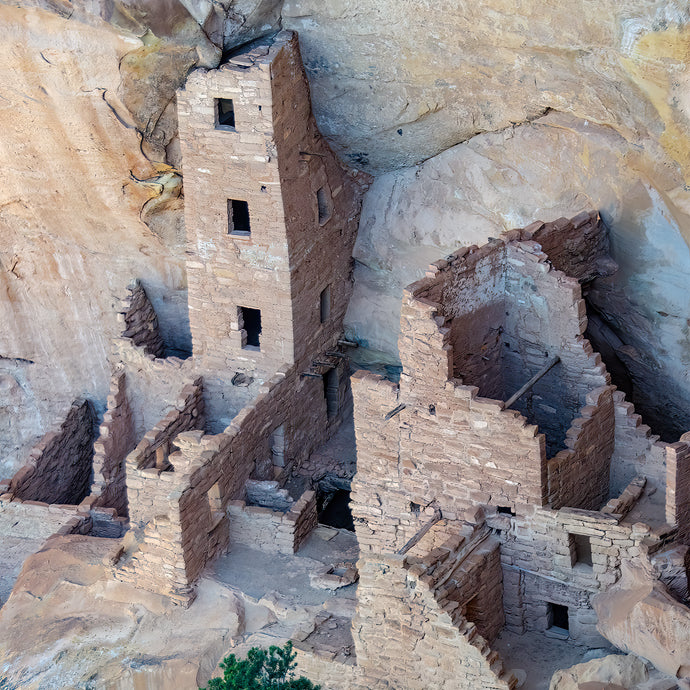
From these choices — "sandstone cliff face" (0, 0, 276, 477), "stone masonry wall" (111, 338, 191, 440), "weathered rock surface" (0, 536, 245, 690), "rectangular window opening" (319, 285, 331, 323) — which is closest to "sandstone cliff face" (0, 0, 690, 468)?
"sandstone cliff face" (0, 0, 276, 477)

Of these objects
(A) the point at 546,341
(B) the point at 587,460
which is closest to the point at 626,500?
(B) the point at 587,460

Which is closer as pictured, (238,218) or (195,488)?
(195,488)

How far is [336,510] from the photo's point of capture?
2123 cm

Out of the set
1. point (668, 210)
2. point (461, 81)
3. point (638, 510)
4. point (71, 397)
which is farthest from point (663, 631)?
point (71, 397)

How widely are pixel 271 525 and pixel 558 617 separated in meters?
3.98

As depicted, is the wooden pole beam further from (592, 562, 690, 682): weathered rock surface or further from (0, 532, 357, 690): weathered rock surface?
(0, 532, 357, 690): weathered rock surface

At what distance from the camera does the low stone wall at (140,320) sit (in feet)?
71.9

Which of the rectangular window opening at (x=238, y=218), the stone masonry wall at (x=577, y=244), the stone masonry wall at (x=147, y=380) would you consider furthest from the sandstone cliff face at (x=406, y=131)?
the stone masonry wall at (x=147, y=380)

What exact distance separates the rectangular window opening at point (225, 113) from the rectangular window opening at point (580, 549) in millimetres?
6859

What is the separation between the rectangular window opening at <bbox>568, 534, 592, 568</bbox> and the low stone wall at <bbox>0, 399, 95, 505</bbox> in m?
8.90

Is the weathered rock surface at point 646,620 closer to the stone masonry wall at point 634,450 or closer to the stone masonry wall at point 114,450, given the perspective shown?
the stone masonry wall at point 634,450

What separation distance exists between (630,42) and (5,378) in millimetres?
12377

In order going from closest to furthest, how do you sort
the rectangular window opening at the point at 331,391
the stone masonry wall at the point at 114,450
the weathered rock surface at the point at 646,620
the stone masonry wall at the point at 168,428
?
the weathered rock surface at the point at 646,620 < the stone masonry wall at the point at 168,428 < the stone masonry wall at the point at 114,450 < the rectangular window opening at the point at 331,391

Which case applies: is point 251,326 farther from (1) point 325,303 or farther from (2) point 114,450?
(2) point 114,450
